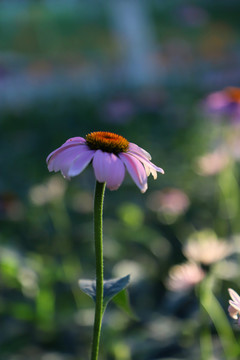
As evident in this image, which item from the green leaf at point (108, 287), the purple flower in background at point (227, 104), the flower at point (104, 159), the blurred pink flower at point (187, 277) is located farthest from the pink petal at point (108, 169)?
the purple flower in background at point (227, 104)

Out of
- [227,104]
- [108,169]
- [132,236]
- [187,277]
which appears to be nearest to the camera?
[108,169]

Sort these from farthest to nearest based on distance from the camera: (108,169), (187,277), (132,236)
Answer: (132,236), (187,277), (108,169)

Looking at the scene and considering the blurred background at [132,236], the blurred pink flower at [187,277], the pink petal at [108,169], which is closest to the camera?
the pink petal at [108,169]

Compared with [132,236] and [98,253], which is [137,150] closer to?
[98,253]

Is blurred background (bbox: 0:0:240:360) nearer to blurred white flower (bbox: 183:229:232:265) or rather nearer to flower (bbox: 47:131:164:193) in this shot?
blurred white flower (bbox: 183:229:232:265)

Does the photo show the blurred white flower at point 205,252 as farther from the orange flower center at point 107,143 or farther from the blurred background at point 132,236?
the orange flower center at point 107,143

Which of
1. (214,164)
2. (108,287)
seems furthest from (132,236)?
(108,287)
